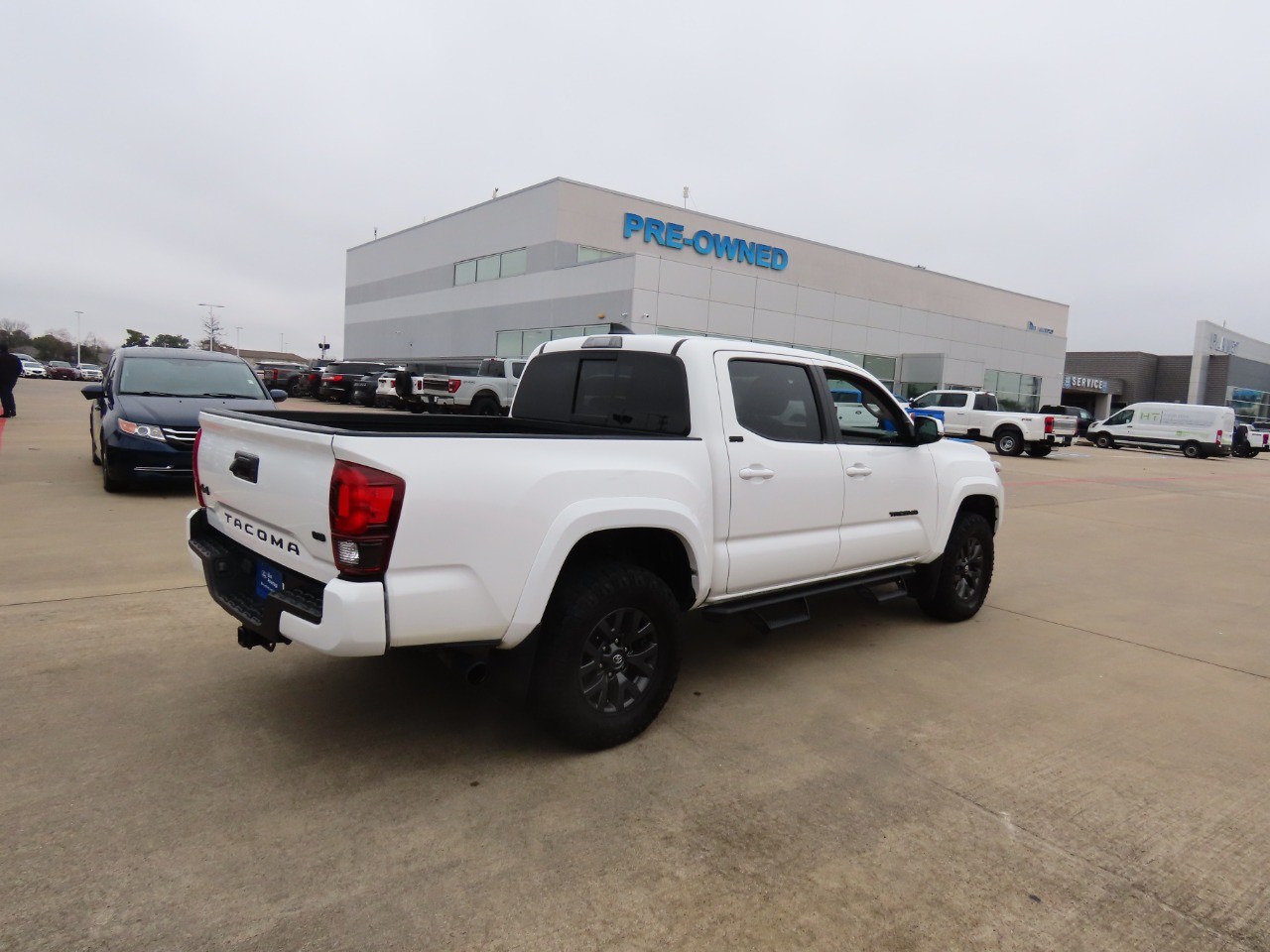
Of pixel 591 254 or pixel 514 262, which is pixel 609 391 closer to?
pixel 591 254

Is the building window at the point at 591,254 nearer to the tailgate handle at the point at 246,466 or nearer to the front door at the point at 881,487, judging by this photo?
the front door at the point at 881,487

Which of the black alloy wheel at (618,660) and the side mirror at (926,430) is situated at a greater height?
the side mirror at (926,430)

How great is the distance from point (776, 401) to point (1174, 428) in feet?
105

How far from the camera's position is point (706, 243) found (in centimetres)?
Result: 3444

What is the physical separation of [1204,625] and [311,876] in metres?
6.22

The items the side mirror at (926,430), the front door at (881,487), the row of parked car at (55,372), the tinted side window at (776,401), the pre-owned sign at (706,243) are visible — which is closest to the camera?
the tinted side window at (776,401)

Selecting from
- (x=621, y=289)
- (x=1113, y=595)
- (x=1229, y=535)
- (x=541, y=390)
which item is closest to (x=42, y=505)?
(x=541, y=390)

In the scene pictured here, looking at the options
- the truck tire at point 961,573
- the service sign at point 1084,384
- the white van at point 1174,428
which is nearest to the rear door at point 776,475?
the truck tire at point 961,573

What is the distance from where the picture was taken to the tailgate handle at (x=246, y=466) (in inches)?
128

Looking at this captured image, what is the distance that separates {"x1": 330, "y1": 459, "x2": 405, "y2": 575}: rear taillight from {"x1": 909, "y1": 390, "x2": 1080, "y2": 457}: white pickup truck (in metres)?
21.1

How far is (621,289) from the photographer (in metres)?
28.8

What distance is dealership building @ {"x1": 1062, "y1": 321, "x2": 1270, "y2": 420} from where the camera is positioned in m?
59.1

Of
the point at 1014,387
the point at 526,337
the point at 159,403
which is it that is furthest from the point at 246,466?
the point at 1014,387

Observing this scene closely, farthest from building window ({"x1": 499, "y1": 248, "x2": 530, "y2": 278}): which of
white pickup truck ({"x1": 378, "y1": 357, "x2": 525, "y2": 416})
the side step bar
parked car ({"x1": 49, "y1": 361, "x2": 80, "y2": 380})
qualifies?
parked car ({"x1": 49, "y1": 361, "x2": 80, "y2": 380})
